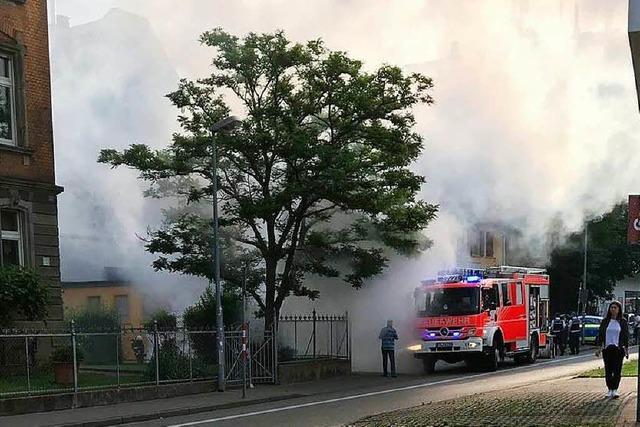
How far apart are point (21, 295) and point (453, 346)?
11056 mm

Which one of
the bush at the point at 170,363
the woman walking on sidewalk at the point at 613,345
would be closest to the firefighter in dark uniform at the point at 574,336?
the bush at the point at 170,363

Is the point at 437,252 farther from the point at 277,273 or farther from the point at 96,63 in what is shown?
the point at 96,63

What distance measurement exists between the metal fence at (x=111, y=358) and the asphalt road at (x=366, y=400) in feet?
7.67

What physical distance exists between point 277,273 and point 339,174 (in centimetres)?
468

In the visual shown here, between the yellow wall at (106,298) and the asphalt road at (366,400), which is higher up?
the yellow wall at (106,298)

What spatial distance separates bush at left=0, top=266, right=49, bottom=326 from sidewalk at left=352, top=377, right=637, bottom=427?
315 inches

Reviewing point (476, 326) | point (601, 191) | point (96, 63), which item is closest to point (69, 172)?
point (96, 63)

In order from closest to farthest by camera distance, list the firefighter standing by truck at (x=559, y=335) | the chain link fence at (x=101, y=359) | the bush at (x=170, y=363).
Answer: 1. the chain link fence at (x=101, y=359)
2. the bush at (x=170, y=363)
3. the firefighter standing by truck at (x=559, y=335)

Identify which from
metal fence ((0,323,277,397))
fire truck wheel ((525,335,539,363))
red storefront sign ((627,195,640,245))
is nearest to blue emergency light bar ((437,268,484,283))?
fire truck wheel ((525,335,539,363))

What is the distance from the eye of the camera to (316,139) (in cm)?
2055

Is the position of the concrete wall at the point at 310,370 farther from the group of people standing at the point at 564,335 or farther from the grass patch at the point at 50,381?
the group of people standing at the point at 564,335

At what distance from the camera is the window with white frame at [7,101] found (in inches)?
797

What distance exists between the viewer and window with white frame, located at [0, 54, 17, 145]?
2025 cm

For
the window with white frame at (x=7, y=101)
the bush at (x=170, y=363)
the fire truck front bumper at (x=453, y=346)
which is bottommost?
the fire truck front bumper at (x=453, y=346)
